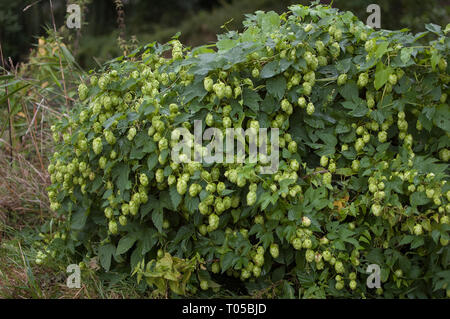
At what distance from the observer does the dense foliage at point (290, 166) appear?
2.35m

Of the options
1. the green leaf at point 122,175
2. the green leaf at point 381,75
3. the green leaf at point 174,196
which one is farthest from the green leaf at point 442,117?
the green leaf at point 122,175

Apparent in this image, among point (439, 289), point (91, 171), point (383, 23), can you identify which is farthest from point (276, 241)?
point (383, 23)

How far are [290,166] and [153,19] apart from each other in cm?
902

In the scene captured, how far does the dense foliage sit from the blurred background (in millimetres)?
3979

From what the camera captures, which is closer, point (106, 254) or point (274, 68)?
point (274, 68)

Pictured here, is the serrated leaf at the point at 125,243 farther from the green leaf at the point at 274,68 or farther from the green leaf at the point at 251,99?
the green leaf at the point at 274,68

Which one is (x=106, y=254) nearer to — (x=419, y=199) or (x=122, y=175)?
(x=122, y=175)

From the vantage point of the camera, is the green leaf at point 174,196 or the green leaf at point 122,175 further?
the green leaf at point 122,175

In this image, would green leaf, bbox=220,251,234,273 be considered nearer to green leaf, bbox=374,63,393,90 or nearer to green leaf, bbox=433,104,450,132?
green leaf, bbox=374,63,393,90

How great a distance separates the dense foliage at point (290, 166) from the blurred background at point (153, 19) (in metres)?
3.98

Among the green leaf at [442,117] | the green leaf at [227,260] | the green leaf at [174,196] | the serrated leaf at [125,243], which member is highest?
the green leaf at [442,117]

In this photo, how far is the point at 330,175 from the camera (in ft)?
8.15

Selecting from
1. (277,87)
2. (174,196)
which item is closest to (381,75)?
(277,87)

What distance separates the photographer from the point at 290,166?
2434mm
